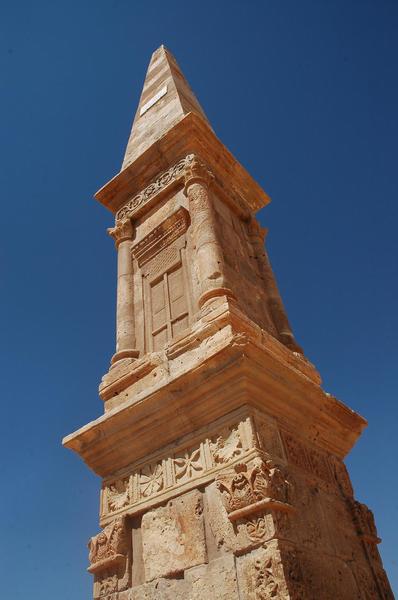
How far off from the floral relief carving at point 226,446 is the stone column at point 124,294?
197cm

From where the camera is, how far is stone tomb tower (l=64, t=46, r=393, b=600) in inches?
134

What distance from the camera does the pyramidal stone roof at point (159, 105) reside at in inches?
324

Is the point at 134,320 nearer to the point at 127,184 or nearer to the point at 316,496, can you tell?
the point at 127,184

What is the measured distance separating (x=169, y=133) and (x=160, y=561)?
5576 millimetres

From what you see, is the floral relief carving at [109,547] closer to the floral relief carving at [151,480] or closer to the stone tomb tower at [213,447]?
the stone tomb tower at [213,447]

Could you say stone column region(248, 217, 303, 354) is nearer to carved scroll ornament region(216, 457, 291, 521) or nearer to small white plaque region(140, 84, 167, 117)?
carved scroll ornament region(216, 457, 291, 521)

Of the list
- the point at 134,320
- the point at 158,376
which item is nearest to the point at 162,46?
the point at 134,320

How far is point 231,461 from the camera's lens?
376 centimetres

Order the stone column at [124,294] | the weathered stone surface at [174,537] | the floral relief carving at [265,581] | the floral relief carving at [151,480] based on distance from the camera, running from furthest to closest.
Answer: the stone column at [124,294] < the floral relief carving at [151,480] < the weathered stone surface at [174,537] < the floral relief carving at [265,581]

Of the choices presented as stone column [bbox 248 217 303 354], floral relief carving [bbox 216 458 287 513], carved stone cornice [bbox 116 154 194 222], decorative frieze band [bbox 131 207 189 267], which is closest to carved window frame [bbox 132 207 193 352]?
decorative frieze band [bbox 131 207 189 267]

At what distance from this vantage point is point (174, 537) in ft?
12.6

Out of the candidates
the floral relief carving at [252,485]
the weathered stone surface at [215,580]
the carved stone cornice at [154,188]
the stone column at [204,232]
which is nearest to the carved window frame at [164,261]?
the stone column at [204,232]

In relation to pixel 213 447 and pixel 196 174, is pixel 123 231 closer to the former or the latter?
pixel 196 174

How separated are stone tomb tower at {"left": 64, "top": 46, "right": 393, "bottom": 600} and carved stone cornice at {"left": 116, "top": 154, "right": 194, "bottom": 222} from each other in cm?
34
